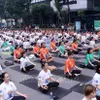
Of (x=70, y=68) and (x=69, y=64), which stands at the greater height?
(x=69, y=64)

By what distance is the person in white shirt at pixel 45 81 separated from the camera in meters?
7.98

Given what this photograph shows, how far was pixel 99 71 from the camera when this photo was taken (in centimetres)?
694

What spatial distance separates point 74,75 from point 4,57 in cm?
794

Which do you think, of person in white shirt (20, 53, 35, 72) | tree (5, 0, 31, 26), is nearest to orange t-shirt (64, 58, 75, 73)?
person in white shirt (20, 53, 35, 72)

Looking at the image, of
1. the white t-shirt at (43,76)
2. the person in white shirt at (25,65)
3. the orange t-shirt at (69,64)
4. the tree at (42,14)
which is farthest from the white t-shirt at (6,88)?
the tree at (42,14)

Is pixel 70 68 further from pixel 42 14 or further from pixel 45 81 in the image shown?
pixel 42 14

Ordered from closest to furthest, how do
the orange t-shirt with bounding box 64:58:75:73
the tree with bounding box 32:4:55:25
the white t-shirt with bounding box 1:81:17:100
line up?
the white t-shirt with bounding box 1:81:17:100
the orange t-shirt with bounding box 64:58:75:73
the tree with bounding box 32:4:55:25

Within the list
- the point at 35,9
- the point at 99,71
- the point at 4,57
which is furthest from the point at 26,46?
the point at 35,9

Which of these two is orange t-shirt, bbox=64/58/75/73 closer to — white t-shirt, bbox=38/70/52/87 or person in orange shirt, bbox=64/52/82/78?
person in orange shirt, bbox=64/52/82/78

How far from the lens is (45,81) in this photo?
322 inches

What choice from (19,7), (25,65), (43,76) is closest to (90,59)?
(25,65)

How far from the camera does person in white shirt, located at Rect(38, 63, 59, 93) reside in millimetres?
7984

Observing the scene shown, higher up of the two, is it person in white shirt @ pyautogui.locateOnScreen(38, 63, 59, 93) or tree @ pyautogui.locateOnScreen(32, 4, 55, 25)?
tree @ pyautogui.locateOnScreen(32, 4, 55, 25)

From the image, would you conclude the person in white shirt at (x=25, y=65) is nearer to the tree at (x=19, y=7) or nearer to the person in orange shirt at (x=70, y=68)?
the person in orange shirt at (x=70, y=68)
